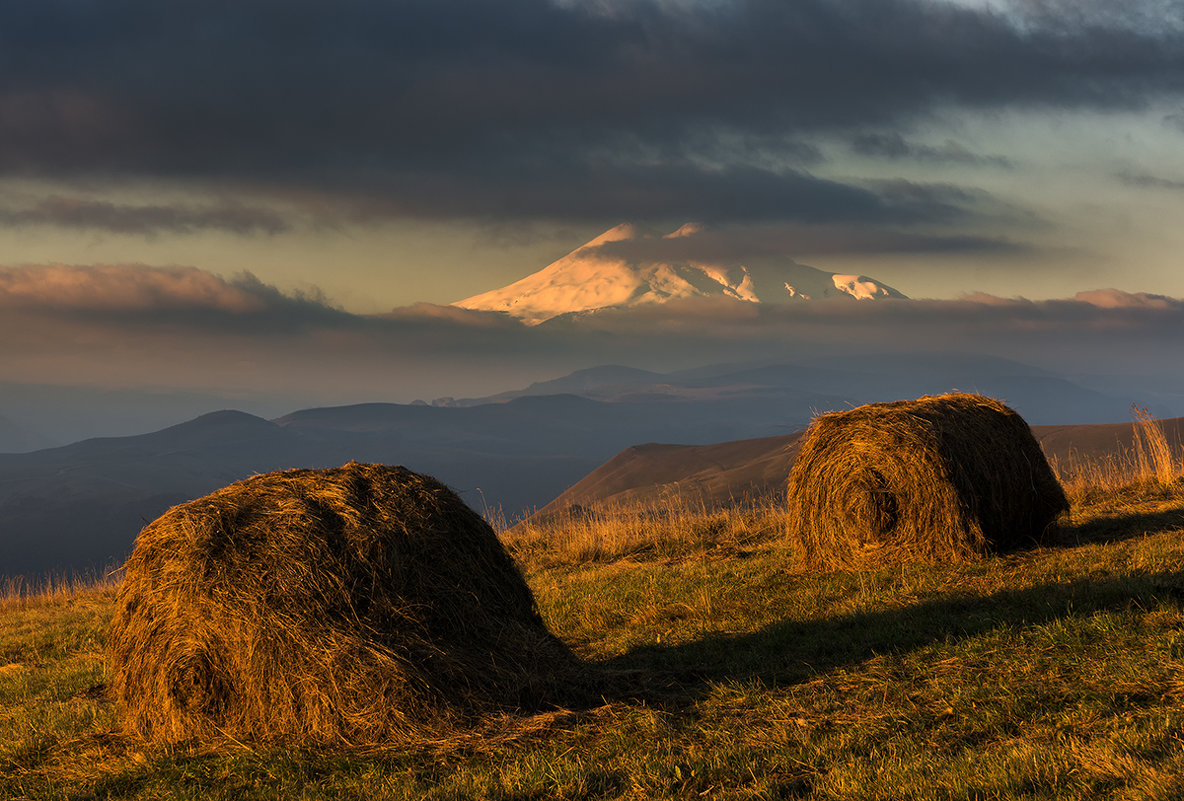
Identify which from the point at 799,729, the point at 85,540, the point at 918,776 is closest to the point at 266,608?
the point at 799,729

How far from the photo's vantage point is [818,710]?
7477 millimetres

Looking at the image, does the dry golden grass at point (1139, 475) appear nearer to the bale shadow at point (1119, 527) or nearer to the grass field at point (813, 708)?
the bale shadow at point (1119, 527)

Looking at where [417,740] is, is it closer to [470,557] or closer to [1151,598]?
[470,557]

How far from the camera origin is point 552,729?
24.9ft

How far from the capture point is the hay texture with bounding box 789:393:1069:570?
13102 mm

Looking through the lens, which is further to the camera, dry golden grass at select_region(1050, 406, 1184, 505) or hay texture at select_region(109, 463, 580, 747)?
dry golden grass at select_region(1050, 406, 1184, 505)

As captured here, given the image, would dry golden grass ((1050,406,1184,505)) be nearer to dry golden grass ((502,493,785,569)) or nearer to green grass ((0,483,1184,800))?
green grass ((0,483,1184,800))

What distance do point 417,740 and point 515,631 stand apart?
1.56m

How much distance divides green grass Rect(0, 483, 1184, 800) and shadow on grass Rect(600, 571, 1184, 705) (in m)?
0.04

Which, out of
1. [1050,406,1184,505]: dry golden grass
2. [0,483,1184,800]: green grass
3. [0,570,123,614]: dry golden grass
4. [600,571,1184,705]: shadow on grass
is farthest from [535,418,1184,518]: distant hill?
[600,571,1184,705]: shadow on grass

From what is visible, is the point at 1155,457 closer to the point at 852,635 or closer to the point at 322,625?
the point at 852,635

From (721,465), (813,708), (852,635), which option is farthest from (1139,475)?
(721,465)

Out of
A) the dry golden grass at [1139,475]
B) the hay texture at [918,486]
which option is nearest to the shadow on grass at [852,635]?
the hay texture at [918,486]

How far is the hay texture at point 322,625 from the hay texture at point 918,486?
6.53 m
